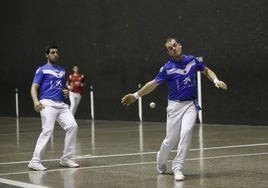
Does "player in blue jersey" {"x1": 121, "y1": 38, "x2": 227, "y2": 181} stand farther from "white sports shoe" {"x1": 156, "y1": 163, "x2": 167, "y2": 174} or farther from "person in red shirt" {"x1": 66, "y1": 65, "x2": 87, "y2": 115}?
"person in red shirt" {"x1": 66, "y1": 65, "x2": 87, "y2": 115}

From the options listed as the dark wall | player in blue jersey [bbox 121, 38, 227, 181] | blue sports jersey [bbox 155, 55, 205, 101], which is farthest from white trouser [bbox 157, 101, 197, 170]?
the dark wall

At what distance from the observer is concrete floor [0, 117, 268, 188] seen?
9898mm

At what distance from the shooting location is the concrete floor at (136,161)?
990 cm

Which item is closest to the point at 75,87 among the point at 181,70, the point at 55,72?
the point at 55,72

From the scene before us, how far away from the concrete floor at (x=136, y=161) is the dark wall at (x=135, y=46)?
2220 mm

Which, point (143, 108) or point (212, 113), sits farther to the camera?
point (143, 108)

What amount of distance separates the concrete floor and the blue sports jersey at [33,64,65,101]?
4.13ft

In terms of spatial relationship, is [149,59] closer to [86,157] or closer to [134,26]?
[134,26]

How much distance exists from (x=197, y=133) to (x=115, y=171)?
28.1ft

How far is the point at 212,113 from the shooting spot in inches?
919

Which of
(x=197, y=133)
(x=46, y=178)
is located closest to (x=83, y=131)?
(x=197, y=133)

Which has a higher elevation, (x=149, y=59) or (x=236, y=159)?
(x=149, y=59)

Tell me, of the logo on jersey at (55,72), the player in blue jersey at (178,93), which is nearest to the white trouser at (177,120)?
the player in blue jersey at (178,93)

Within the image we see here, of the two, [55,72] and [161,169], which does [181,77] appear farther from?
[55,72]
